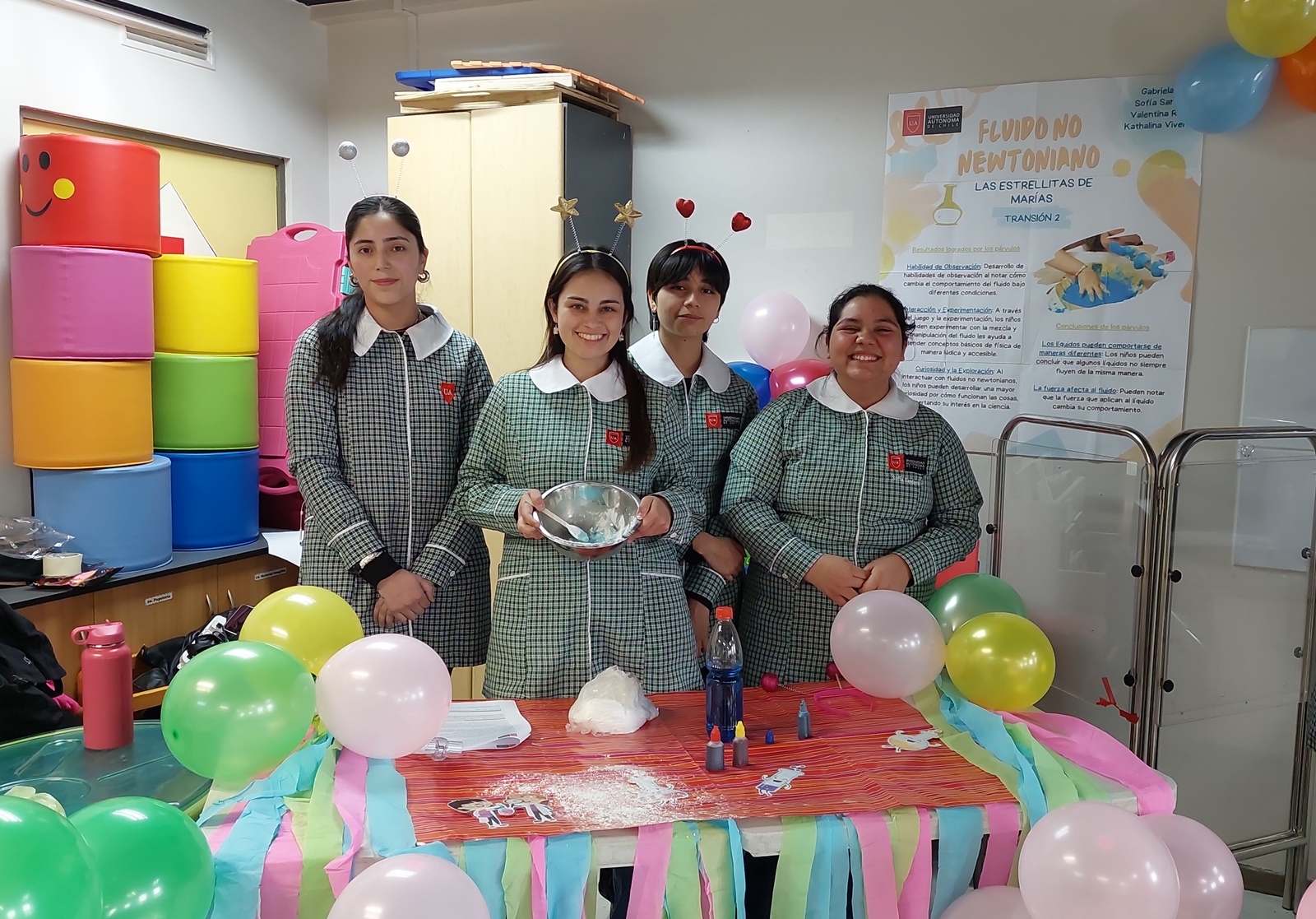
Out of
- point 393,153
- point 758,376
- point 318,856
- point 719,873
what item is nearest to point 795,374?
point 758,376

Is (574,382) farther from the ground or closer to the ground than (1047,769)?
farther from the ground

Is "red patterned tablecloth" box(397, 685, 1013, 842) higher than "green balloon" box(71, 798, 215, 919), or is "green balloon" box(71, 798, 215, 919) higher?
"green balloon" box(71, 798, 215, 919)

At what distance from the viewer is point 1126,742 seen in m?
3.09

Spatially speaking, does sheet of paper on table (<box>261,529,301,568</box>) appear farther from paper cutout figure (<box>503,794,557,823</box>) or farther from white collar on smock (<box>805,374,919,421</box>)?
paper cutout figure (<box>503,794,557,823</box>)

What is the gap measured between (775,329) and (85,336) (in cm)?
220

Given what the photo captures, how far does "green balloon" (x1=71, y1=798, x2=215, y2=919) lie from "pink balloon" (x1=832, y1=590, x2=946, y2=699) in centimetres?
118

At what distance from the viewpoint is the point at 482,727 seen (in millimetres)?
1996

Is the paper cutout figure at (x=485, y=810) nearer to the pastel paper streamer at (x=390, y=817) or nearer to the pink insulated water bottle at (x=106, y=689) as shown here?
the pastel paper streamer at (x=390, y=817)

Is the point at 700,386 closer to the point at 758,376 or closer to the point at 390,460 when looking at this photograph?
the point at 390,460

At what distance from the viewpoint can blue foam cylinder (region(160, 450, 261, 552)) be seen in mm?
3738

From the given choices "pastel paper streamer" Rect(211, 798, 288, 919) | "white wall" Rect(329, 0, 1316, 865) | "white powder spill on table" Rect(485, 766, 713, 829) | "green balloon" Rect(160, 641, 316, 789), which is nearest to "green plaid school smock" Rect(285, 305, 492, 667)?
"green balloon" Rect(160, 641, 316, 789)

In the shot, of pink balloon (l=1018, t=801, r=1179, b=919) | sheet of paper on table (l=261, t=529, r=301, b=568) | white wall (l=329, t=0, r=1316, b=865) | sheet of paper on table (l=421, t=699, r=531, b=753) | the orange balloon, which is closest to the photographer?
pink balloon (l=1018, t=801, r=1179, b=919)

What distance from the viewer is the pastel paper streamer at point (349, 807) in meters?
1.51

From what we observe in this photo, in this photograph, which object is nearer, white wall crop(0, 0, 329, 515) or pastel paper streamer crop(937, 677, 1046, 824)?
pastel paper streamer crop(937, 677, 1046, 824)
